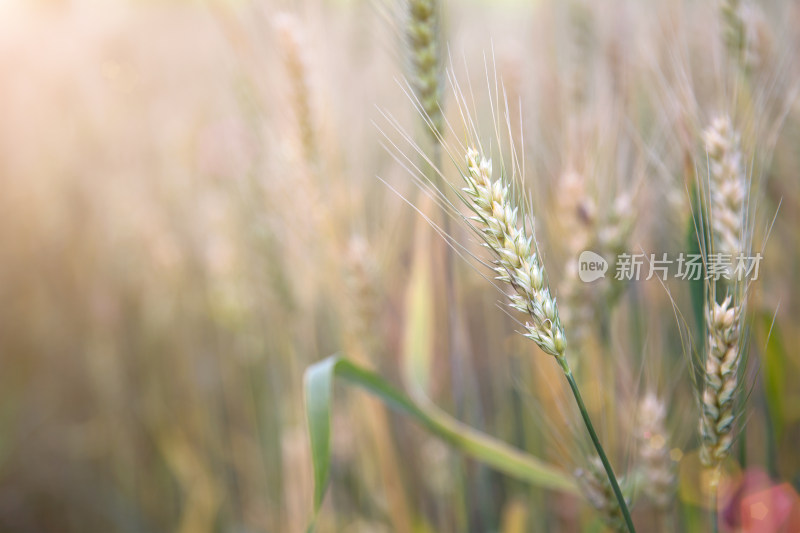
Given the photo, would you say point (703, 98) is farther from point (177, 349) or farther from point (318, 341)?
point (177, 349)

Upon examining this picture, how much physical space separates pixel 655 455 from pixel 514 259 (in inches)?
11.0

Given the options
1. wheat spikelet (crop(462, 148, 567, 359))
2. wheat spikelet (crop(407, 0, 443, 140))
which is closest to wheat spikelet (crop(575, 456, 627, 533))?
wheat spikelet (crop(462, 148, 567, 359))

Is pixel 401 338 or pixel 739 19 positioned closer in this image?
pixel 739 19

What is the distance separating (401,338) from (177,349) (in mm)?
580

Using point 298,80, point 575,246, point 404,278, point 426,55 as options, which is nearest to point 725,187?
point 575,246

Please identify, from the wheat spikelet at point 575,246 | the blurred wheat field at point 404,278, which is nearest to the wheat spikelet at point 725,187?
the blurred wheat field at point 404,278

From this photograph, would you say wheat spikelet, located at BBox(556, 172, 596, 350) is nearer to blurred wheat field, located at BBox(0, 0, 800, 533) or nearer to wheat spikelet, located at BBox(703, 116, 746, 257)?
blurred wheat field, located at BBox(0, 0, 800, 533)

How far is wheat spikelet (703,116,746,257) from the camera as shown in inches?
18.4

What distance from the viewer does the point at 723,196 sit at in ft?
1.55

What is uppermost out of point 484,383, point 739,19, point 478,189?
point 739,19

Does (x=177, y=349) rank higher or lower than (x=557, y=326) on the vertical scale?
lower

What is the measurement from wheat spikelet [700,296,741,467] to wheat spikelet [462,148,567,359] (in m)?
0.11

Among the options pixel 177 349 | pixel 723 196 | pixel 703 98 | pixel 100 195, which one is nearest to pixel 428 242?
pixel 723 196

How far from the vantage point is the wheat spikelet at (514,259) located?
36cm
